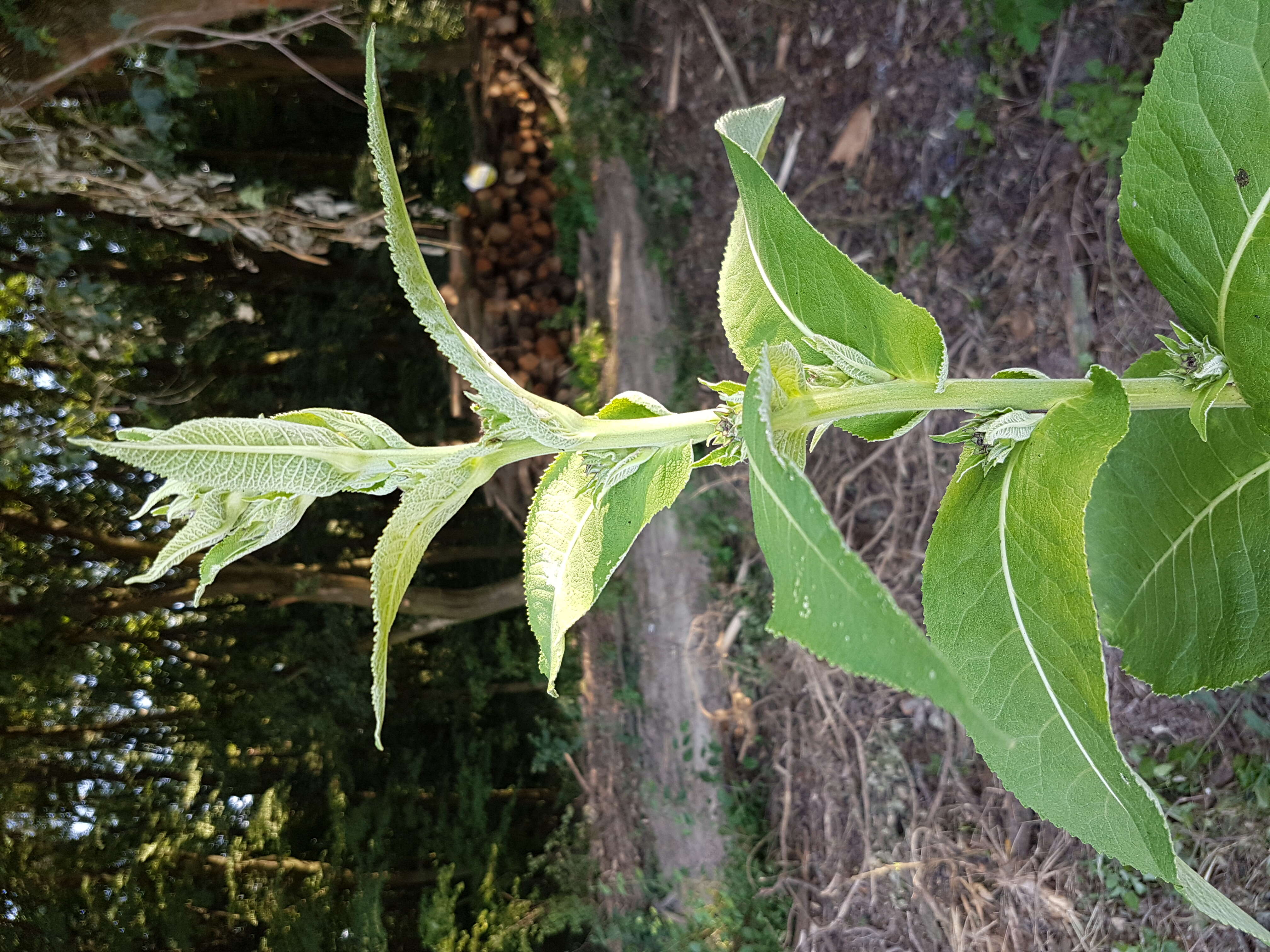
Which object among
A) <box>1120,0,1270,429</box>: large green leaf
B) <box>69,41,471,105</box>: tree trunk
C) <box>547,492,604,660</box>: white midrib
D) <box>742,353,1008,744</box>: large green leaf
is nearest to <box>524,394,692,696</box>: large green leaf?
<box>547,492,604,660</box>: white midrib

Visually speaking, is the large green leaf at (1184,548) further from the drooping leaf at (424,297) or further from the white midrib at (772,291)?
the drooping leaf at (424,297)

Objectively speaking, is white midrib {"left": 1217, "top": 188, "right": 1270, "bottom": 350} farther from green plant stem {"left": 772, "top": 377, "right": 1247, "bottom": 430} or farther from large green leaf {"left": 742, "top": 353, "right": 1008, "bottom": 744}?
large green leaf {"left": 742, "top": 353, "right": 1008, "bottom": 744}

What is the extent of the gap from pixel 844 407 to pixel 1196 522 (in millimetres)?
697

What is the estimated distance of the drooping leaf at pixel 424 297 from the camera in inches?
29.0

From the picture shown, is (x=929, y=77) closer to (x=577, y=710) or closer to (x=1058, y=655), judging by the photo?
(x=1058, y=655)

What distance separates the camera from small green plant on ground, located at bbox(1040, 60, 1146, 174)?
2.45 meters

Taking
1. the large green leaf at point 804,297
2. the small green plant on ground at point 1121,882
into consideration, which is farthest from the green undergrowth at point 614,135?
the large green leaf at point 804,297

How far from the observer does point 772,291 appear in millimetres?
959

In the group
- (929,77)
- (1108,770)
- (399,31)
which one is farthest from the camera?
(399,31)

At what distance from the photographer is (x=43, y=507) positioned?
11.1 ft

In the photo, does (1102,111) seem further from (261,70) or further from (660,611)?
(261,70)

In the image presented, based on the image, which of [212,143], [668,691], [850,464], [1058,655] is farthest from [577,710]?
[1058,655]

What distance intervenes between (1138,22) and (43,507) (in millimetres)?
4243

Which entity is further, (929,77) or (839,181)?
(839,181)
